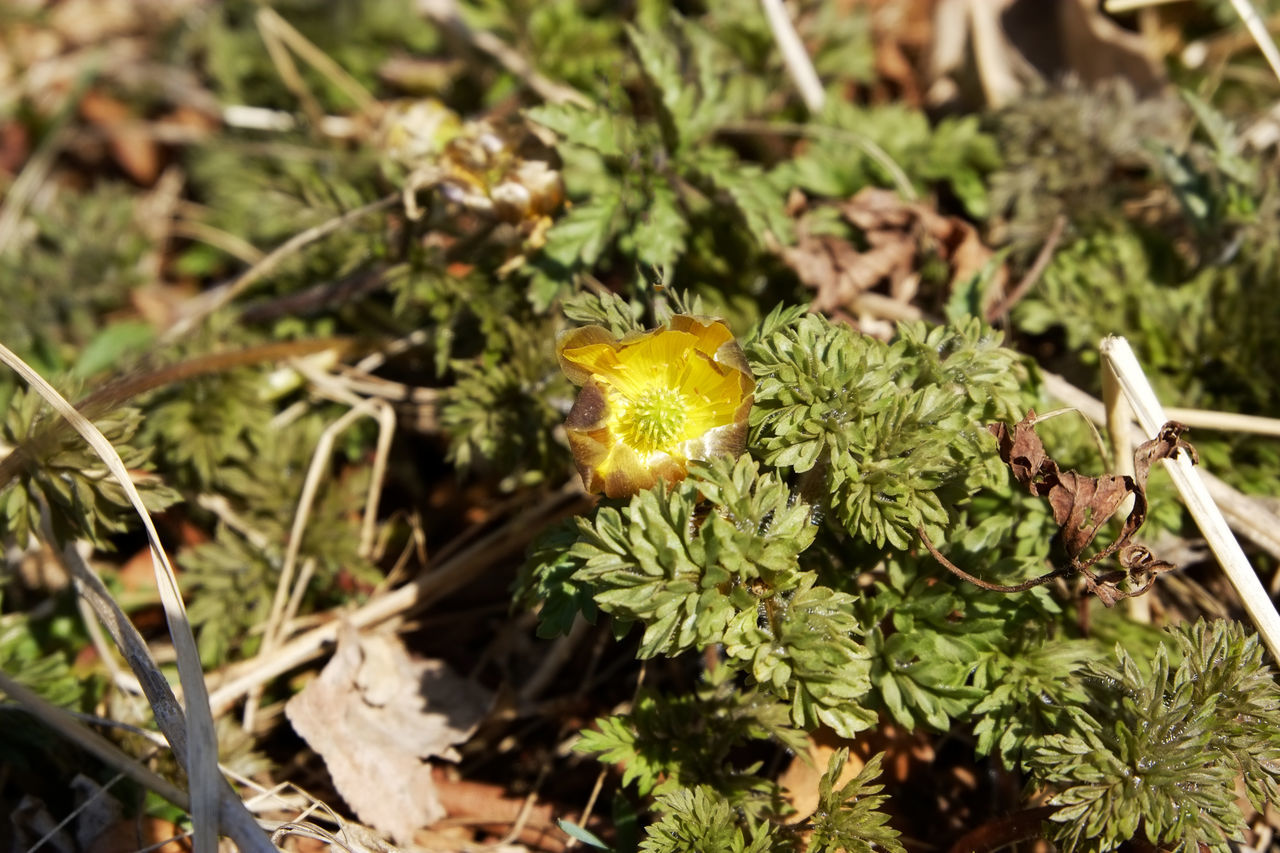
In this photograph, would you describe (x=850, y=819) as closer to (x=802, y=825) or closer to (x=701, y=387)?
(x=802, y=825)

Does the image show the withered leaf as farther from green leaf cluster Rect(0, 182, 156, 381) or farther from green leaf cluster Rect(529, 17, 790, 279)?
green leaf cluster Rect(0, 182, 156, 381)

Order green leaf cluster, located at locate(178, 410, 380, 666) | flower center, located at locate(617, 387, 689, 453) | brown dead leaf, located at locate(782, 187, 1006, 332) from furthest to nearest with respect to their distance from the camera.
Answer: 1. brown dead leaf, located at locate(782, 187, 1006, 332)
2. green leaf cluster, located at locate(178, 410, 380, 666)
3. flower center, located at locate(617, 387, 689, 453)

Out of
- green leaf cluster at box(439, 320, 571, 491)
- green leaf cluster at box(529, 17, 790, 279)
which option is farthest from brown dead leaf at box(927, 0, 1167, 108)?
green leaf cluster at box(439, 320, 571, 491)

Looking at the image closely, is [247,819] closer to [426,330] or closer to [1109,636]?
[426,330]

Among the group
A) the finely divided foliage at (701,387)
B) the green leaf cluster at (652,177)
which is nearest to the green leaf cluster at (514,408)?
the finely divided foliage at (701,387)

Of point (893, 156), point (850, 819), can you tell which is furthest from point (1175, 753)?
point (893, 156)

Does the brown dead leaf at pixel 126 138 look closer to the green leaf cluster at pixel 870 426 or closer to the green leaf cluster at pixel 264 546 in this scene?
the green leaf cluster at pixel 264 546

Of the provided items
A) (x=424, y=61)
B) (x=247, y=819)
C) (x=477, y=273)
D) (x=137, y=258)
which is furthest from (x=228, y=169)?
(x=247, y=819)
